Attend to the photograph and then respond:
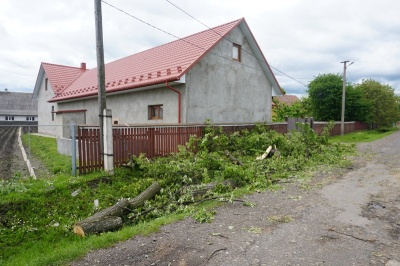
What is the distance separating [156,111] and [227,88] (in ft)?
13.0

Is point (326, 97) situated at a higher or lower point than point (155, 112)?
Result: higher

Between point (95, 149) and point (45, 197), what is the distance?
83.6 inches

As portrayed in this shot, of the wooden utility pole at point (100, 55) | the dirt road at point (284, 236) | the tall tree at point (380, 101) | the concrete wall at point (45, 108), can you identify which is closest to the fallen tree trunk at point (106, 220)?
the dirt road at point (284, 236)

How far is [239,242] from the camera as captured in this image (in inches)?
159

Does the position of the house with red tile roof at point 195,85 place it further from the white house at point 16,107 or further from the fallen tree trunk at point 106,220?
the white house at point 16,107

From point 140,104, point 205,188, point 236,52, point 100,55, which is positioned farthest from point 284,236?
point 236,52

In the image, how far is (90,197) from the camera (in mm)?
6535

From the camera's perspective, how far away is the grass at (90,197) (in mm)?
4426

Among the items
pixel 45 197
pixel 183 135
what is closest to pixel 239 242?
pixel 45 197

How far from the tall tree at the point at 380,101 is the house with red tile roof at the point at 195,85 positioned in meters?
28.1

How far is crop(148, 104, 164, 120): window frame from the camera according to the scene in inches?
521

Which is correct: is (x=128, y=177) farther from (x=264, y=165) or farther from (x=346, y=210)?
(x=346, y=210)

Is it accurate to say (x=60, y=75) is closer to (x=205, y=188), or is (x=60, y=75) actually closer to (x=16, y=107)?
(x=205, y=188)

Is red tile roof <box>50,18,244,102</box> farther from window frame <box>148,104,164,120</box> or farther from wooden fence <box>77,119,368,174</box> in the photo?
wooden fence <box>77,119,368,174</box>
